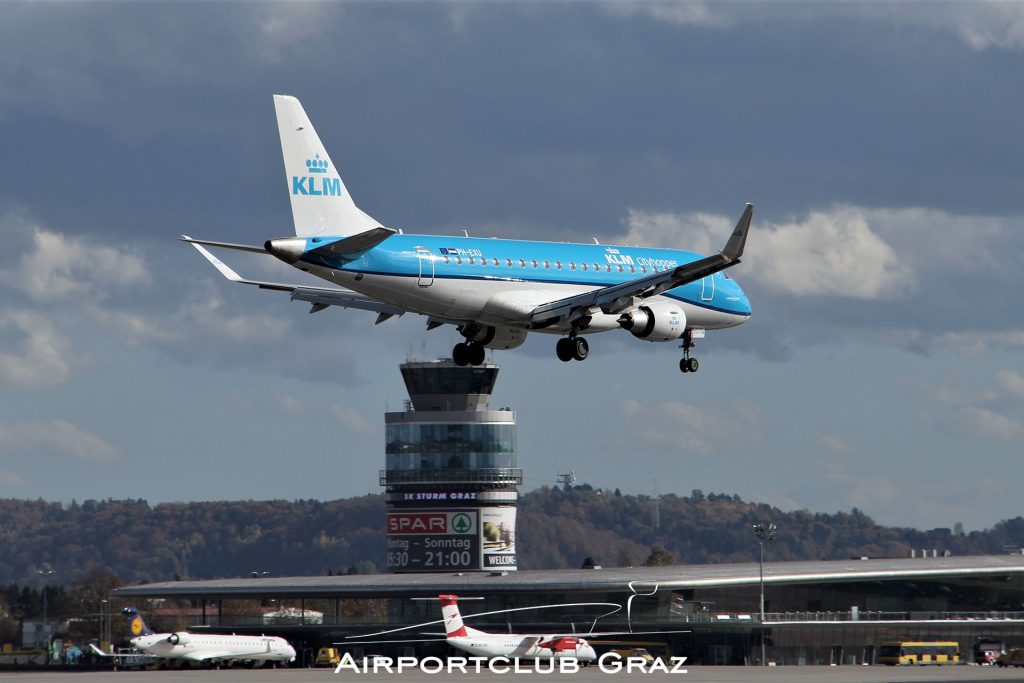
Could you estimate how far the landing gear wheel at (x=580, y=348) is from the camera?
69.1 metres

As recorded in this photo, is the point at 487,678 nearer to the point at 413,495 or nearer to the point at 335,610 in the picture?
the point at 335,610

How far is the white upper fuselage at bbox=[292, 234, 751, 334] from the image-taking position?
6334 cm

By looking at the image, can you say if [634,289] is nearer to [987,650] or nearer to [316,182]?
[316,182]

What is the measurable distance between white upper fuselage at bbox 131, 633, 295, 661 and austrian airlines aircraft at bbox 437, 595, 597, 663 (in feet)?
52.0

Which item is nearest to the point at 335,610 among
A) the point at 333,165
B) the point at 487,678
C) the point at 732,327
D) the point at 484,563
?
the point at 484,563

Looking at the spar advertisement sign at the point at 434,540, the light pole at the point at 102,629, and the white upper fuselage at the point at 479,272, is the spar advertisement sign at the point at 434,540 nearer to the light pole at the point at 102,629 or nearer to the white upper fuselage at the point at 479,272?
the light pole at the point at 102,629

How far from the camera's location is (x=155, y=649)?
396ft

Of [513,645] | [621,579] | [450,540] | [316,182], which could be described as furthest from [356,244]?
[450,540]

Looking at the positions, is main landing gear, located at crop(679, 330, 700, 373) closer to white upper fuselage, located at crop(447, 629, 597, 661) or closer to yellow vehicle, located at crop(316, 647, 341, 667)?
white upper fuselage, located at crop(447, 629, 597, 661)

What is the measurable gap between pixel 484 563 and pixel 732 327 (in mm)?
117901

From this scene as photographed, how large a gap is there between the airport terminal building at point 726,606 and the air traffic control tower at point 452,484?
2964 cm

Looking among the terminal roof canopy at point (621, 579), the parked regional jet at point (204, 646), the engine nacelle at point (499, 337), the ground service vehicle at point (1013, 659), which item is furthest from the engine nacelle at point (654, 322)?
the terminal roof canopy at point (621, 579)

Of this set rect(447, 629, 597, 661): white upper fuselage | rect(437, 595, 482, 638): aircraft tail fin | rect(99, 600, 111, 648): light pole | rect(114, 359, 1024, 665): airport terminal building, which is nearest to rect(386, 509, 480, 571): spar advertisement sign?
rect(114, 359, 1024, 665): airport terminal building

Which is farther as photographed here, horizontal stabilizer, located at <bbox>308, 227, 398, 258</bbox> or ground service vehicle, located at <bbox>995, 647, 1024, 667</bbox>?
ground service vehicle, located at <bbox>995, 647, 1024, 667</bbox>
